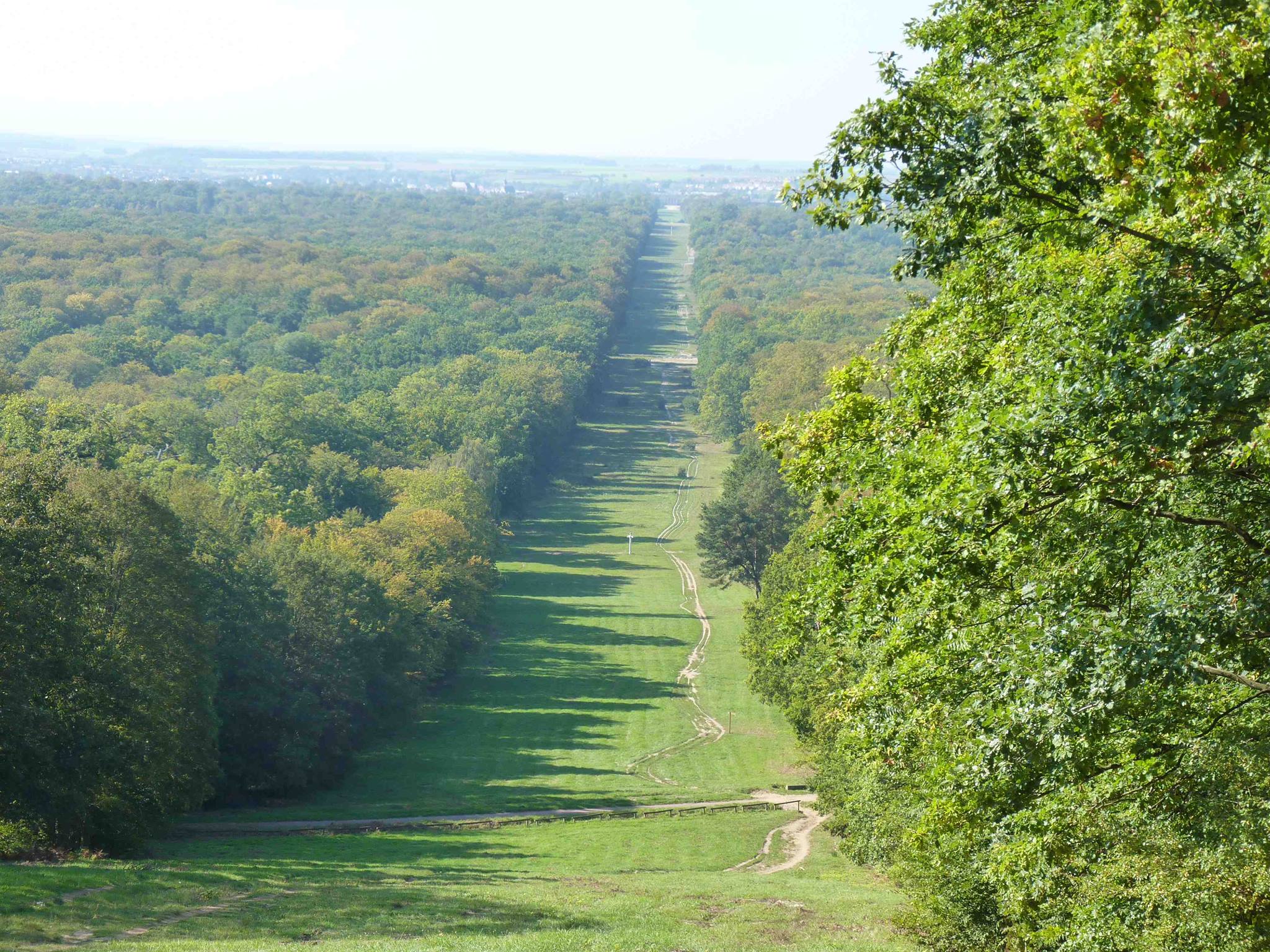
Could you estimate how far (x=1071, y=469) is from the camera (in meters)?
12.4

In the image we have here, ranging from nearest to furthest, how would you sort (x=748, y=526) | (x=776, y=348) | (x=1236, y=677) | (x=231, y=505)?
(x=1236, y=677), (x=231, y=505), (x=748, y=526), (x=776, y=348)

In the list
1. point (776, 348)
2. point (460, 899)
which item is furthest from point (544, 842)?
point (776, 348)

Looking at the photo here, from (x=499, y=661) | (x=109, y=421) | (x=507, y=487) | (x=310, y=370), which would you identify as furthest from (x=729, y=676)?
(x=310, y=370)

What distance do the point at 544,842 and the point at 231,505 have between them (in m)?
40.2

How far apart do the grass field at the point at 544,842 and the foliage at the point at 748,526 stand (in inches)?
173

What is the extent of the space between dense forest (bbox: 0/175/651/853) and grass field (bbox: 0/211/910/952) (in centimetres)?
316

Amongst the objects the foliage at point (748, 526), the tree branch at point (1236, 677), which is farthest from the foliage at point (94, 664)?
the foliage at point (748, 526)

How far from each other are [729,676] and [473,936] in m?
49.5

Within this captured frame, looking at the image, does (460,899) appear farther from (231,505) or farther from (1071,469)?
(231,505)

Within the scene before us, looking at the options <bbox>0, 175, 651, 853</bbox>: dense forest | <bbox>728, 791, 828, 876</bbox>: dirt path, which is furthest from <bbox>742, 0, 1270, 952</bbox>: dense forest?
<bbox>0, 175, 651, 853</bbox>: dense forest

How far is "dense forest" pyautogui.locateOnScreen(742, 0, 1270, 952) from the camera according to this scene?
11352mm

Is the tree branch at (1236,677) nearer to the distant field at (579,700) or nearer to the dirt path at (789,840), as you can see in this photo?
the dirt path at (789,840)

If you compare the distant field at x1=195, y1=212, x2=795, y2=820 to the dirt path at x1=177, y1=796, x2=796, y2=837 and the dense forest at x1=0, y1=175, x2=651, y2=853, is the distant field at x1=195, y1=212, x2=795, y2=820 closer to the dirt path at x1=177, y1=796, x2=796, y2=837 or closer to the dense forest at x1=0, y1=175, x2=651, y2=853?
the dirt path at x1=177, y1=796, x2=796, y2=837

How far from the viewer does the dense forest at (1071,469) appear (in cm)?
1135
